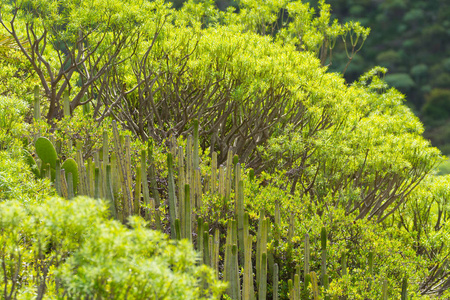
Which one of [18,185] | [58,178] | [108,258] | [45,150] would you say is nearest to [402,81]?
[45,150]

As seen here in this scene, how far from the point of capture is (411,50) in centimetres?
4319

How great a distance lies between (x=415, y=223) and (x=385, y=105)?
259cm

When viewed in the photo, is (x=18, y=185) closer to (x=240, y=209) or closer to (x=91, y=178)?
(x=91, y=178)

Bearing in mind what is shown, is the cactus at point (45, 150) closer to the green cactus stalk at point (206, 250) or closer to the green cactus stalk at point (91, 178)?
the green cactus stalk at point (91, 178)

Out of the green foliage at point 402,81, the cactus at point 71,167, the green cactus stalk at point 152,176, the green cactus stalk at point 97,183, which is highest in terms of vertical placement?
the green cactus stalk at point 97,183

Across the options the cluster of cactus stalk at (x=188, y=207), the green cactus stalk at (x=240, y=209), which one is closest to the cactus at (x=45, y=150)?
the cluster of cactus stalk at (x=188, y=207)

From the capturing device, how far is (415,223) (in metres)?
9.00

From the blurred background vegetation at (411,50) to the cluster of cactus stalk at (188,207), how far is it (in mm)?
33505

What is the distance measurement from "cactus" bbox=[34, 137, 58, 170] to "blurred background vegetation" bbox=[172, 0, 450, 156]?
3411 cm

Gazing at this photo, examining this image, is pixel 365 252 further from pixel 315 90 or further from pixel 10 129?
pixel 10 129

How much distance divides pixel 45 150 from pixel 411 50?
43.1m

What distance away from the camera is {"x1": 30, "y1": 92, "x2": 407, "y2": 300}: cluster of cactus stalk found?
14.3 ft

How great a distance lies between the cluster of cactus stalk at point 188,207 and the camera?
14.3 ft

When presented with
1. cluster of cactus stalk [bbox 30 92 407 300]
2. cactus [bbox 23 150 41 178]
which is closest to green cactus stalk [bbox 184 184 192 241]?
cluster of cactus stalk [bbox 30 92 407 300]
